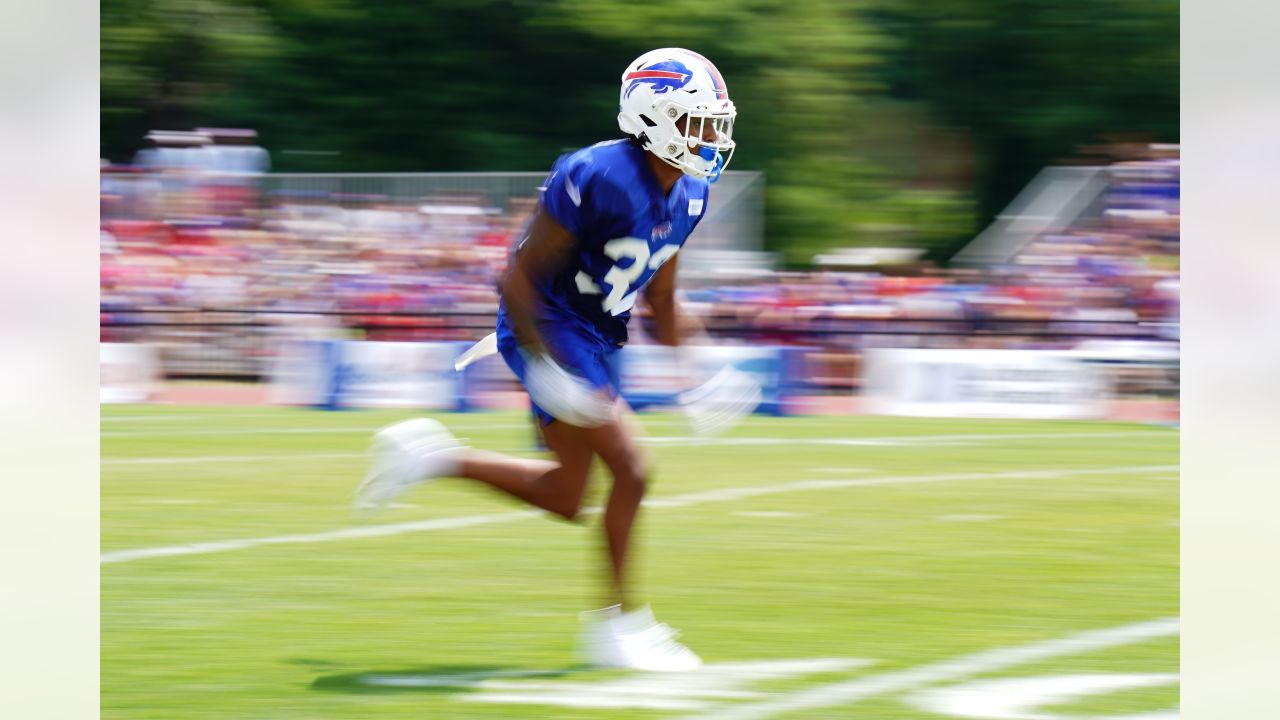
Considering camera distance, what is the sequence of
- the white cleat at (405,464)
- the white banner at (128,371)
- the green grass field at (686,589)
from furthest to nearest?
the white banner at (128,371), the white cleat at (405,464), the green grass field at (686,589)

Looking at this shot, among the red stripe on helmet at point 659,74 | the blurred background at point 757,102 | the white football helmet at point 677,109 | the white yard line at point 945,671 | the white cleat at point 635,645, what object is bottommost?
the white yard line at point 945,671

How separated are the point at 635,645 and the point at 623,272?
1108 mm

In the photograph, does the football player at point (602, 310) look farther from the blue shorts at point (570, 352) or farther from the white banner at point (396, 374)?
the white banner at point (396, 374)

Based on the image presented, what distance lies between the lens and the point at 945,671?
15.5 ft

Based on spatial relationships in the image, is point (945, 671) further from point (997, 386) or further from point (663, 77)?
point (997, 386)

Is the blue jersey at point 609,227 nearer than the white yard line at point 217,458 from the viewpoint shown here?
Yes

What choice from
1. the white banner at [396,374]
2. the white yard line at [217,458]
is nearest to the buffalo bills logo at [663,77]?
the white yard line at [217,458]

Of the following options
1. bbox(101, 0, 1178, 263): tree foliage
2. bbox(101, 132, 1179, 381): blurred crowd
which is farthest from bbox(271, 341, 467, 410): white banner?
bbox(101, 0, 1178, 263): tree foliage

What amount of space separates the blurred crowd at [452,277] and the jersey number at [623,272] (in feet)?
33.8

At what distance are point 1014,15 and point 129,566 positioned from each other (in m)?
22.0

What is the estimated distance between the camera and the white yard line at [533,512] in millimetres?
6914

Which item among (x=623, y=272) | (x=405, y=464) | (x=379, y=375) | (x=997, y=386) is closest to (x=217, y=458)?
(x=379, y=375)

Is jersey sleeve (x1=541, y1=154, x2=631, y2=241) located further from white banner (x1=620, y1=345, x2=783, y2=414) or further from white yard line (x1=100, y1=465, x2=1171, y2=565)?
white banner (x1=620, y1=345, x2=783, y2=414)
